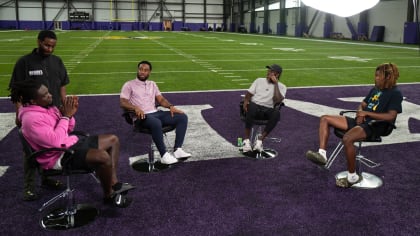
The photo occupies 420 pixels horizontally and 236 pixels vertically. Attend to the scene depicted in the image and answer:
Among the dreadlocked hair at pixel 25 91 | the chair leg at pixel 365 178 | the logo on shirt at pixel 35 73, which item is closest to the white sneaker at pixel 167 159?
the logo on shirt at pixel 35 73

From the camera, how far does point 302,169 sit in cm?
521

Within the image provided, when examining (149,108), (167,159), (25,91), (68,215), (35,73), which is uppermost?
(35,73)

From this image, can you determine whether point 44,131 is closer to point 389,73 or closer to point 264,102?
point 264,102

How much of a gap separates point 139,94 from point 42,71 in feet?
4.48

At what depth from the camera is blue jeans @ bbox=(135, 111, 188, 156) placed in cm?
507

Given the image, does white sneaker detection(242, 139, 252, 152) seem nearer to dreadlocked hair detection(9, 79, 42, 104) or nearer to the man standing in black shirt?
the man standing in black shirt

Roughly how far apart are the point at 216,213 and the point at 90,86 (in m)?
8.17

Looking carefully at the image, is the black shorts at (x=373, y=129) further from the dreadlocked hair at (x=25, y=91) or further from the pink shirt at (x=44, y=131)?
the dreadlocked hair at (x=25, y=91)

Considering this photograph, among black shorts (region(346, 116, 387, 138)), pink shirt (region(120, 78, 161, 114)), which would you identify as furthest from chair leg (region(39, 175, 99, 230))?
black shorts (region(346, 116, 387, 138))

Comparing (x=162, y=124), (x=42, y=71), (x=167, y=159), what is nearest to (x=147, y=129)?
(x=162, y=124)

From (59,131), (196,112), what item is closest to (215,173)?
(59,131)

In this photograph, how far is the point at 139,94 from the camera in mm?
5523

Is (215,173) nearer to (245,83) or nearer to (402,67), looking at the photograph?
(245,83)

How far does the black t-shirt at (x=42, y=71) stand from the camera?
14.7ft
